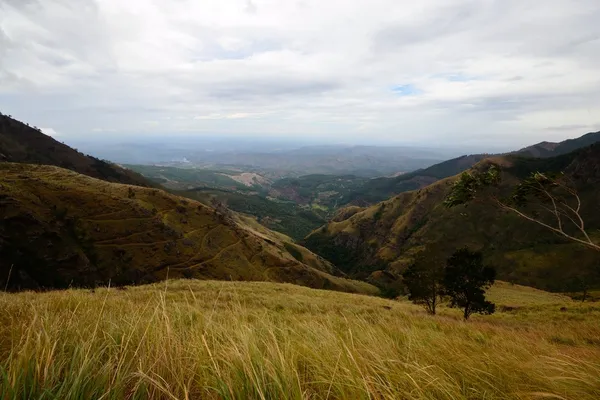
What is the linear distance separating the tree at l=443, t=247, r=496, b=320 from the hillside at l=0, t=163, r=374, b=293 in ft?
200

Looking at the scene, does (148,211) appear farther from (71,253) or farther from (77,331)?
(77,331)

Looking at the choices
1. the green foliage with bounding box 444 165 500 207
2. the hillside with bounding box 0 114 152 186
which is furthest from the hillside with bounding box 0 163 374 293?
the hillside with bounding box 0 114 152 186

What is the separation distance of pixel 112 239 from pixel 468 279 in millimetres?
91071

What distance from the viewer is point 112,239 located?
86625 mm

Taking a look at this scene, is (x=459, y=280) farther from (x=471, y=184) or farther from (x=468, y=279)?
(x=471, y=184)

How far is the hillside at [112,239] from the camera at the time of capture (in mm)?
71500

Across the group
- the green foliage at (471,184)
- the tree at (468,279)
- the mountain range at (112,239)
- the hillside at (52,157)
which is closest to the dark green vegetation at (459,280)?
the tree at (468,279)

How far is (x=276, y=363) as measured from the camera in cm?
211

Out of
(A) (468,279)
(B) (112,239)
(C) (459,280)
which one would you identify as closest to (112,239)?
(B) (112,239)

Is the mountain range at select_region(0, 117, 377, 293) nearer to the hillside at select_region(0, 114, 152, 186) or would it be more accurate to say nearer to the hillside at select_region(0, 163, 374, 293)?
the hillside at select_region(0, 163, 374, 293)

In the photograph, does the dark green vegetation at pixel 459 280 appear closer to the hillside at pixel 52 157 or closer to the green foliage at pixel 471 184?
the green foliage at pixel 471 184

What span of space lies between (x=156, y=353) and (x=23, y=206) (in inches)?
3928

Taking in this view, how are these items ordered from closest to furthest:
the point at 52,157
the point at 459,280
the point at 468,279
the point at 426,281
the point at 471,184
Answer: the point at 471,184
the point at 468,279
the point at 459,280
the point at 426,281
the point at 52,157

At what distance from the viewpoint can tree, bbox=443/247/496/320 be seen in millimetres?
23891
